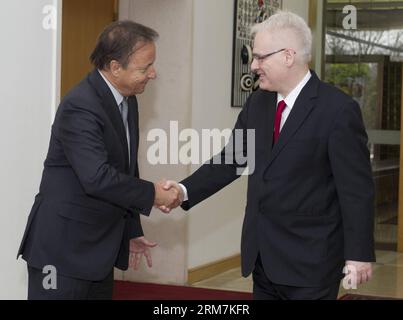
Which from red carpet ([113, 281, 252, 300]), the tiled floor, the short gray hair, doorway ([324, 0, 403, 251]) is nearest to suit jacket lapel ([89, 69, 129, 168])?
the short gray hair

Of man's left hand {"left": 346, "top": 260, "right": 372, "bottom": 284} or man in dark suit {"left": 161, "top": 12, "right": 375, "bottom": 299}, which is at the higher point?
man in dark suit {"left": 161, "top": 12, "right": 375, "bottom": 299}

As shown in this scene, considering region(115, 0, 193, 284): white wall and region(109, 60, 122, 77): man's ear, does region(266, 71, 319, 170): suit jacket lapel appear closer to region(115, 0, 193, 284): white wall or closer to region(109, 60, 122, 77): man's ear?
region(109, 60, 122, 77): man's ear

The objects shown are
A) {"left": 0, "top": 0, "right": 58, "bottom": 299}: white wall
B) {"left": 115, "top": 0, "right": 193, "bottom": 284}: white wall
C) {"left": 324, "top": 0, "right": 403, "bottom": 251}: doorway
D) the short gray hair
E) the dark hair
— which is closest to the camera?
the short gray hair

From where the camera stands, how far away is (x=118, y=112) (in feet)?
10.2

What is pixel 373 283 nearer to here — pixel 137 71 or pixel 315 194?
pixel 315 194

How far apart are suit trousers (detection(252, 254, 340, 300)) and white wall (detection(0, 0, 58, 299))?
159cm

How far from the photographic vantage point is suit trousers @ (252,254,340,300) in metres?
2.98

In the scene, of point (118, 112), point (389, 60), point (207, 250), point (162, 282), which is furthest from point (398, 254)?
point (118, 112)

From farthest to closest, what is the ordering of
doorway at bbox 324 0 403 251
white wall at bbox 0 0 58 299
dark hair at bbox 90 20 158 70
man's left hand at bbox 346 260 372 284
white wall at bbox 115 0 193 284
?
doorway at bbox 324 0 403 251 → white wall at bbox 115 0 193 284 → white wall at bbox 0 0 58 299 → dark hair at bbox 90 20 158 70 → man's left hand at bbox 346 260 372 284

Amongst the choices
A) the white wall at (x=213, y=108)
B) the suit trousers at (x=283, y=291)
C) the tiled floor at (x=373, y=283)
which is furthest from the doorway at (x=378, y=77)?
the suit trousers at (x=283, y=291)

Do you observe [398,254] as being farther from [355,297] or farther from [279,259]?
[279,259]

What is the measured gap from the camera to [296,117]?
9.86 ft

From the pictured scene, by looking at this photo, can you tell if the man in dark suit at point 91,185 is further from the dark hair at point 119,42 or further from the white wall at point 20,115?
the white wall at point 20,115

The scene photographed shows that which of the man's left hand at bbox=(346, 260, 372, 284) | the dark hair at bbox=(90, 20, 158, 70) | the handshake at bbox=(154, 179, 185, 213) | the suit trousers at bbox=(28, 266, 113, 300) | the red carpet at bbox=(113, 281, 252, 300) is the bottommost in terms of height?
the red carpet at bbox=(113, 281, 252, 300)
